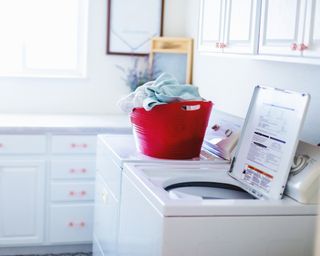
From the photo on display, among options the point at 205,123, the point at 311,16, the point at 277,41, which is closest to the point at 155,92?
the point at 205,123

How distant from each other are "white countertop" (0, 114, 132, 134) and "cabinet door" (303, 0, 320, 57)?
6.49 ft

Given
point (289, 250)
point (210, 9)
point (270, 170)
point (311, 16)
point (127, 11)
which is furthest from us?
point (127, 11)

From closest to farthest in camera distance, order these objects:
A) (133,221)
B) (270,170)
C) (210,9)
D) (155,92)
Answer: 1. (270,170)
2. (133,221)
3. (155,92)
4. (210,9)

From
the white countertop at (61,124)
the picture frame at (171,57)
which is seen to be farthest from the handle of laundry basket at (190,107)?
the picture frame at (171,57)

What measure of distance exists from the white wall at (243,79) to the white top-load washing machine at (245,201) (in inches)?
10.7

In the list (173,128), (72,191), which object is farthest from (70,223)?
Answer: (173,128)

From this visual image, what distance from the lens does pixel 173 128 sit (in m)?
2.65

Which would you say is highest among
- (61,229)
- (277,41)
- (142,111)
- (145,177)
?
(277,41)

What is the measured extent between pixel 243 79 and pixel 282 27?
1.17 meters

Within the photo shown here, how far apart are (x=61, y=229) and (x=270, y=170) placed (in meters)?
1.96

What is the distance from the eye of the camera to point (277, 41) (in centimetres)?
207

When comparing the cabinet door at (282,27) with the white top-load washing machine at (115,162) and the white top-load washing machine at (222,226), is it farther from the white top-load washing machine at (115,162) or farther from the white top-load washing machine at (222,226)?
the white top-load washing machine at (115,162)

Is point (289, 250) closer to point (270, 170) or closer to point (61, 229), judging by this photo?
point (270, 170)

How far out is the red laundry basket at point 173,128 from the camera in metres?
2.62
